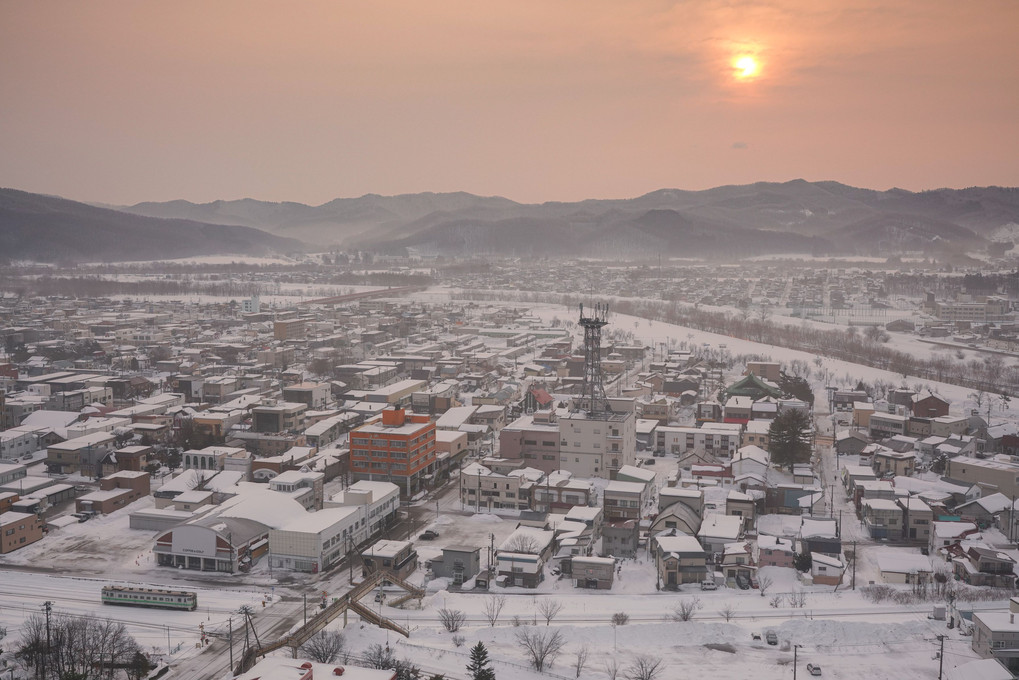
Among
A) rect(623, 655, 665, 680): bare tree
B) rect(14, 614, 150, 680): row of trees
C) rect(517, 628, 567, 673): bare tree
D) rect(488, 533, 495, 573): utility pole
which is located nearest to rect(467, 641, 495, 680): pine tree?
rect(517, 628, 567, 673): bare tree

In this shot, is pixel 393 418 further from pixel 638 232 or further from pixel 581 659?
pixel 638 232

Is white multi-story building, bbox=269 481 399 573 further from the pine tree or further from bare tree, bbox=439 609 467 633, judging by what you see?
the pine tree

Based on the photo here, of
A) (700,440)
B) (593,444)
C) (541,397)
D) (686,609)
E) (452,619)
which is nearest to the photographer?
(452,619)

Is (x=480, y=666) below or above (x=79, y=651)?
above

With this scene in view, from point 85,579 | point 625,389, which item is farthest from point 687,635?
point 625,389

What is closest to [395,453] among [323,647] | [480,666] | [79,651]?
[323,647]

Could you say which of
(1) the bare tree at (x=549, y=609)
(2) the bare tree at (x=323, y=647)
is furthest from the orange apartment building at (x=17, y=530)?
(1) the bare tree at (x=549, y=609)

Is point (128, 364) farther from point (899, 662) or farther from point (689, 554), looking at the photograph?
point (899, 662)
